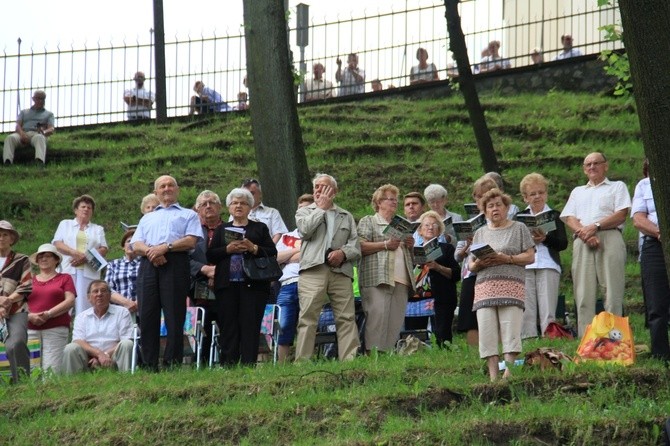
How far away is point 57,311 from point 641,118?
7.08 meters

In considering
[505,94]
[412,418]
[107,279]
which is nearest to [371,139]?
[505,94]

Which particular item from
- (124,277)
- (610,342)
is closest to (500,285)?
(610,342)

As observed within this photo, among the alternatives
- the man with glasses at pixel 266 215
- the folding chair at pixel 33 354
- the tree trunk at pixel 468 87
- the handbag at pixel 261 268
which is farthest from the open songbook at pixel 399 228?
the tree trunk at pixel 468 87

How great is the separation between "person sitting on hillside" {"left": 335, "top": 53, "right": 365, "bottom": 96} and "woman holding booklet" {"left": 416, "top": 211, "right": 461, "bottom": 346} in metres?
14.1

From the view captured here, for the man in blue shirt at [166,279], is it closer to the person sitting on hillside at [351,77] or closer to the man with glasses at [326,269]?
the man with glasses at [326,269]

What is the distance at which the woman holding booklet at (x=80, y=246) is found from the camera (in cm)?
1633

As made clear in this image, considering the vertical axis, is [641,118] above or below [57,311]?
above

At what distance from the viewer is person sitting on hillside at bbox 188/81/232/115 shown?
1152 inches

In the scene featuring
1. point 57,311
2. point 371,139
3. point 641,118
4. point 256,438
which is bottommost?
point 256,438

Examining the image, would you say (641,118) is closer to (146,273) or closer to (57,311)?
(146,273)

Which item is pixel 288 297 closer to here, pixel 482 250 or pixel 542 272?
pixel 542 272

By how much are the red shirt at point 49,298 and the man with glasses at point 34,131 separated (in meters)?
10.1

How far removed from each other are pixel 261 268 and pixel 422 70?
15.4 m

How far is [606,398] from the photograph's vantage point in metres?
12.0
